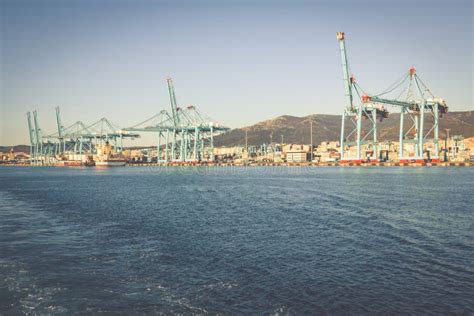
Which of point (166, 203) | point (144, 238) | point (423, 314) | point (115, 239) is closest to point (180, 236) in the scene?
point (144, 238)

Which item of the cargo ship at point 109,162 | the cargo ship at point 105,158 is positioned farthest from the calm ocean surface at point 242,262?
the cargo ship at point 105,158

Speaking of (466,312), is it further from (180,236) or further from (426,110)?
(426,110)

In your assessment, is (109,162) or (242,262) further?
(109,162)

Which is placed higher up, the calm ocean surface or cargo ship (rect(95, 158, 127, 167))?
cargo ship (rect(95, 158, 127, 167))

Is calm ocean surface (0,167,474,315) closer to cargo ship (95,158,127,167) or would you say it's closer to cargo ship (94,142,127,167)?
cargo ship (95,158,127,167)

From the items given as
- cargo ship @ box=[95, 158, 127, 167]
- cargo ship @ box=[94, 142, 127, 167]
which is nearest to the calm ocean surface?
cargo ship @ box=[95, 158, 127, 167]

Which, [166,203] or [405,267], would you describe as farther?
[166,203]

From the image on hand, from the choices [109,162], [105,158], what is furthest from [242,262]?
[109,162]

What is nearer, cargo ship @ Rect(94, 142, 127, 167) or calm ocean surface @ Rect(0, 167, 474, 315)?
calm ocean surface @ Rect(0, 167, 474, 315)

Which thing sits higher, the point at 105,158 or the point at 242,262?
the point at 105,158

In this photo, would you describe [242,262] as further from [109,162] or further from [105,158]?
[109,162]

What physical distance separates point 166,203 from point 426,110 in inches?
3651

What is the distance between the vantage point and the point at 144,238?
18.2 meters

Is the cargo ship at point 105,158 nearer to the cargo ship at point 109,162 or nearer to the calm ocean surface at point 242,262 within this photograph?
the cargo ship at point 109,162
